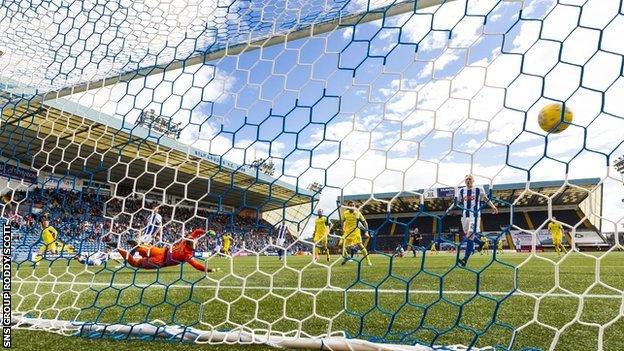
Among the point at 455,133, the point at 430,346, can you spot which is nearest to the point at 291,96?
the point at 455,133

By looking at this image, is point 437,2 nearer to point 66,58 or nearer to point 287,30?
point 287,30

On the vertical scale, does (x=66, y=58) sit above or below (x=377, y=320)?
above

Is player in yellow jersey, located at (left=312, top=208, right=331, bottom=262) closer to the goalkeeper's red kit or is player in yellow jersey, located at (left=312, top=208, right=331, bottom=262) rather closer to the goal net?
the goal net

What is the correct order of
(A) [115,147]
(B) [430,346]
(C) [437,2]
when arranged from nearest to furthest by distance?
1. (B) [430,346]
2. (C) [437,2]
3. (A) [115,147]

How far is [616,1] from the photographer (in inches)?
56.0

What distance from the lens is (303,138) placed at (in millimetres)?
1881

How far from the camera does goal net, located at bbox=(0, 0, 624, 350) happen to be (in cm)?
150

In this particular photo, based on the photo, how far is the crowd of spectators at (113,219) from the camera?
93.8 inches

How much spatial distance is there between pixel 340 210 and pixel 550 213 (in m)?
0.80

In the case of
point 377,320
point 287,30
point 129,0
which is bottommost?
point 377,320

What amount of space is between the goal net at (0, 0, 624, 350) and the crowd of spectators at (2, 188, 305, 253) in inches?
1.6

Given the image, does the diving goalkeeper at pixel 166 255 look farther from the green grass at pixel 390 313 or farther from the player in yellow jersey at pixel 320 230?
the player in yellow jersey at pixel 320 230

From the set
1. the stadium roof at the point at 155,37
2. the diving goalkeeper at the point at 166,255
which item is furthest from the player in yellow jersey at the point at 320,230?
the diving goalkeeper at the point at 166,255

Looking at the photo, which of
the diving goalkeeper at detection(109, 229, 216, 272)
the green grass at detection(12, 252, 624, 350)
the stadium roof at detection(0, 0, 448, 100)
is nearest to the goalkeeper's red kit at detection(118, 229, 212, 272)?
the diving goalkeeper at detection(109, 229, 216, 272)
